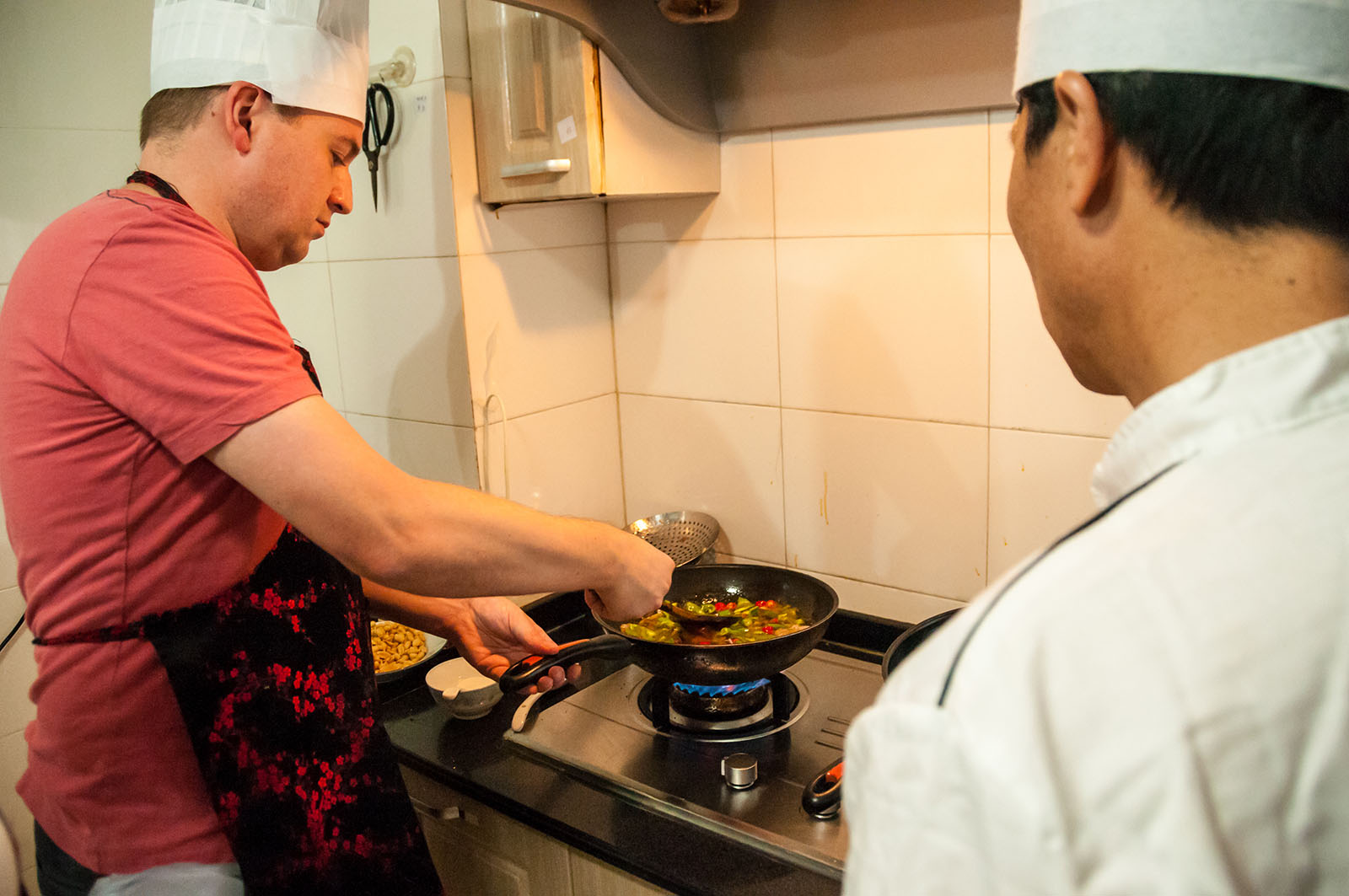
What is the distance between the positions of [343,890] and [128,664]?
14.3 inches

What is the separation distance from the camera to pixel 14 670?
1.74 metres

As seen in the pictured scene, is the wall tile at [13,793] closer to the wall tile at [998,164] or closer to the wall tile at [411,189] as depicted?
the wall tile at [411,189]

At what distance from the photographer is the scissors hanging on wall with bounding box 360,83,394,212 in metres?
1.61

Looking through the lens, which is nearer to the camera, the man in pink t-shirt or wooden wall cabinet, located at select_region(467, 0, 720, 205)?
the man in pink t-shirt

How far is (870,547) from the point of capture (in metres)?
1.62

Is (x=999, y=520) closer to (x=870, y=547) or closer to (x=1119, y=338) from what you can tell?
(x=870, y=547)

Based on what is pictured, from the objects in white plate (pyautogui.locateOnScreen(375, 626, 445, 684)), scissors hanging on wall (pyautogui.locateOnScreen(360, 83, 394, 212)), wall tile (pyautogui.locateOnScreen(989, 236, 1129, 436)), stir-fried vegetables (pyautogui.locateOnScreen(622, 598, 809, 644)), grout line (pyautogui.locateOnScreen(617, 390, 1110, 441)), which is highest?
scissors hanging on wall (pyautogui.locateOnScreen(360, 83, 394, 212))

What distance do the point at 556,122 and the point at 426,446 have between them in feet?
2.10

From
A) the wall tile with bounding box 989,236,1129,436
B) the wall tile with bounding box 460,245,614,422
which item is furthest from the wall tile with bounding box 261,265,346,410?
the wall tile with bounding box 989,236,1129,436

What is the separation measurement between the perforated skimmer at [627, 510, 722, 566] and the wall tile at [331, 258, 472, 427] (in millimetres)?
400

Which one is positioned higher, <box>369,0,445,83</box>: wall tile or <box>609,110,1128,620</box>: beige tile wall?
<box>369,0,445,83</box>: wall tile

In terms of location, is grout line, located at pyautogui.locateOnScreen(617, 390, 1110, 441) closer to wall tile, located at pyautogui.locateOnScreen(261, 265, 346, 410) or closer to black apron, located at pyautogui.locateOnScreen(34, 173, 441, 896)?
wall tile, located at pyautogui.locateOnScreen(261, 265, 346, 410)

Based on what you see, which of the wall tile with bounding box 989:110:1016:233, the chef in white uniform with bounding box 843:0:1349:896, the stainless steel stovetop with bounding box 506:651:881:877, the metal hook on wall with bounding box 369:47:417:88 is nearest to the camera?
the chef in white uniform with bounding box 843:0:1349:896

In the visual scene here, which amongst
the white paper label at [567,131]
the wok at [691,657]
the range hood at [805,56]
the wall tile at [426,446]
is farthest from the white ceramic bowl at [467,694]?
the range hood at [805,56]
